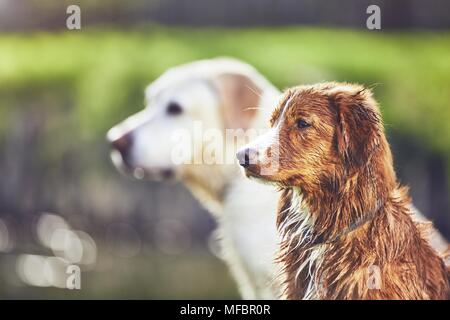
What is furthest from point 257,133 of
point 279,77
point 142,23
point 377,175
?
point 142,23

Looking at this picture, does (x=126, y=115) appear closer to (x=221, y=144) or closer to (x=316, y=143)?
(x=221, y=144)

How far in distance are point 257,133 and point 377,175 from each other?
0.44m

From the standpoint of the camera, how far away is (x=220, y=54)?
2799mm

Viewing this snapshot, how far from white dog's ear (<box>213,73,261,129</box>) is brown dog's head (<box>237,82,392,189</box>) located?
0.15 meters

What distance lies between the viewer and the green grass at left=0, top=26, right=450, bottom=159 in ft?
9.07

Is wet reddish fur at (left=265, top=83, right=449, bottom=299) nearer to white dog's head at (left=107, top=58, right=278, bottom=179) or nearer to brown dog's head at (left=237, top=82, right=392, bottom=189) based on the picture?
brown dog's head at (left=237, top=82, right=392, bottom=189)

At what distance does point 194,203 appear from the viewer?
282cm

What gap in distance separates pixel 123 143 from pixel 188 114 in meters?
0.27

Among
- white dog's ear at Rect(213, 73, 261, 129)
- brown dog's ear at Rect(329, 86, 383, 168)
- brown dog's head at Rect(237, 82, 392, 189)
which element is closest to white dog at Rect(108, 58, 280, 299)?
white dog's ear at Rect(213, 73, 261, 129)

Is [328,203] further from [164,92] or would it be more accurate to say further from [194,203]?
[164,92]

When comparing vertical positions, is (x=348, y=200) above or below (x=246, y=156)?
below

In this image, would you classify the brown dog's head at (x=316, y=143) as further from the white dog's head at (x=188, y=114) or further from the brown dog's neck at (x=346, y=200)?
the white dog's head at (x=188, y=114)

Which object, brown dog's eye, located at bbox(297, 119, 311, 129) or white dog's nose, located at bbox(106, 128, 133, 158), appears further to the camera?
white dog's nose, located at bbox(106, 128, 133, 158)

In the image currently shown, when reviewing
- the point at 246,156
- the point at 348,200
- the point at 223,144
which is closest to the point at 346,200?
the point at 348,200
